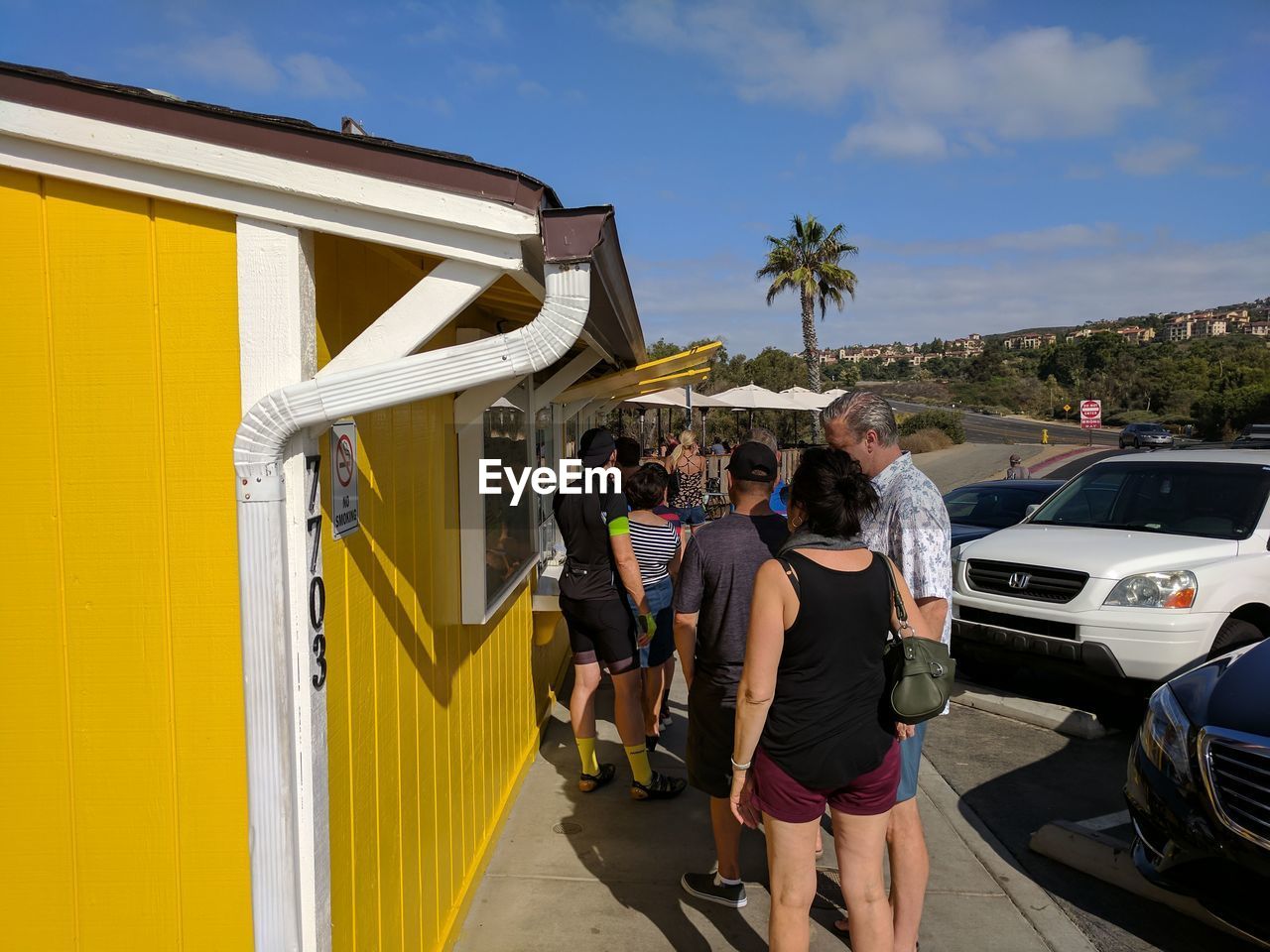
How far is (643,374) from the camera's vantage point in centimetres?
754

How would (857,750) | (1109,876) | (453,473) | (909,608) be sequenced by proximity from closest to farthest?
(857,750)
(909,608)
(453,473)
(1109,876)

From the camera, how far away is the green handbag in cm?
268

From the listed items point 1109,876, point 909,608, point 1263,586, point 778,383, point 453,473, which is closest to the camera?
point 909,608

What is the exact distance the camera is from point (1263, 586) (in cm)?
590

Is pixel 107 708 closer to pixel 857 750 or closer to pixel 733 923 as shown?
pixel 857 750

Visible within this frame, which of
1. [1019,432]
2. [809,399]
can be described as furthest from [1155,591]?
[1019,432]

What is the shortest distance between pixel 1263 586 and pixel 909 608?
454cm

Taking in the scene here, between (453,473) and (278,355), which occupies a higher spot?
(278,355)

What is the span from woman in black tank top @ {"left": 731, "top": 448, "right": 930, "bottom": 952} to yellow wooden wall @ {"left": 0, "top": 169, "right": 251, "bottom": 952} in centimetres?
Result: 145

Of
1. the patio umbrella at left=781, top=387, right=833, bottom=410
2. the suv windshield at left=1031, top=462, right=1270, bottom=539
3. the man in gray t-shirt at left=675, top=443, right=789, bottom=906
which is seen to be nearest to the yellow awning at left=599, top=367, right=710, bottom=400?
the suv windshield at left=1031, top=462, right=1270, bottom=539

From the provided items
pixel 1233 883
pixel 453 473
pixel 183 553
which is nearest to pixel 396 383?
pixel 183 553

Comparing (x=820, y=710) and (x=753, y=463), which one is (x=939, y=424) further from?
(x=820, y=710)

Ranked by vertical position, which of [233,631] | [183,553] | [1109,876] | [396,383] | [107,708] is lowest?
[1109,876]

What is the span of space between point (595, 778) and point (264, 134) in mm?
3939
